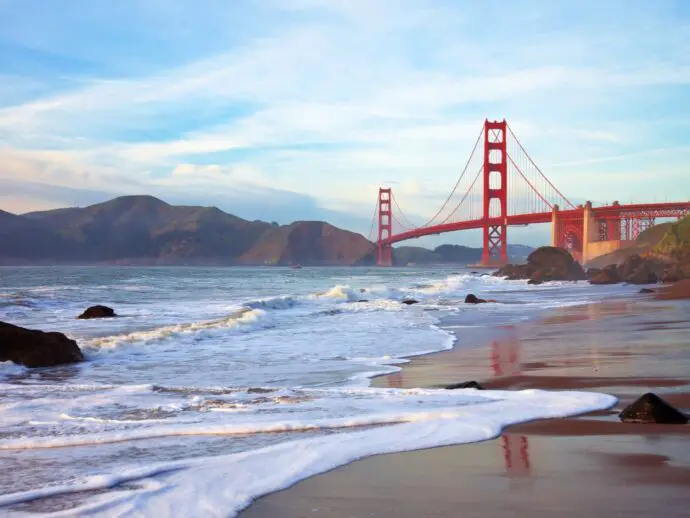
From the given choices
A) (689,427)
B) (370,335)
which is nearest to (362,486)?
(689,427)

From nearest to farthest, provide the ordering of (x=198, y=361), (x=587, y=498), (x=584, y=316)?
1. (x=587, y=498)
2. (x=198, y=361)
3. (x=584, y=316)

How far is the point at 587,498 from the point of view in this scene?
9.35ft

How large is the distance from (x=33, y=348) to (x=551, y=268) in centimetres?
3641

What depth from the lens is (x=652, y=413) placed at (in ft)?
13.6

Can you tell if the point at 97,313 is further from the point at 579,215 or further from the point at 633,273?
the point at 579,215

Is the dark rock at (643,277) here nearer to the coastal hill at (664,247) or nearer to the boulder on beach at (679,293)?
the coastal hill at (664,247)

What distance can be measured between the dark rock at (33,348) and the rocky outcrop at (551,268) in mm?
32298

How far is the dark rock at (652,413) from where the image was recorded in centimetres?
413

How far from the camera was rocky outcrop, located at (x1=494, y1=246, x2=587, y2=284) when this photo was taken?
40844 mm

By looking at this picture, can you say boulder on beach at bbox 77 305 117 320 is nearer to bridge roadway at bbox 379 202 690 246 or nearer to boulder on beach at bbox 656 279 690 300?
boulder on beach at bbox 656 279 690 300

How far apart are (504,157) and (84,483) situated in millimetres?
68187

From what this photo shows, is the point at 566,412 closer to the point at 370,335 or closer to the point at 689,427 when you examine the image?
the point at 689,427

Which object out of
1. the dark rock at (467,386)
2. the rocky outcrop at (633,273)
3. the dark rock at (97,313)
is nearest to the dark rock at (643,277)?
the rocky outcrop at (633,273)

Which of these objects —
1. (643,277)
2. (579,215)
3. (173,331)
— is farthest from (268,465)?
(579,215)
